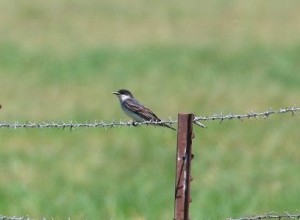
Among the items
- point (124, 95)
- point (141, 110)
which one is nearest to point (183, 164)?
point (141, 110)

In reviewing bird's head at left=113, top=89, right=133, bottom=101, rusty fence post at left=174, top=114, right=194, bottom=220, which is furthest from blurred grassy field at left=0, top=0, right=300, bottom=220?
rusty fence post at left=174, top=114, right=194, bottom=220

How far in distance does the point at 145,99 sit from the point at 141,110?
9.91m

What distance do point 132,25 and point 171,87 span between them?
29.8 ft

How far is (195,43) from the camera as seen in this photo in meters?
26.8

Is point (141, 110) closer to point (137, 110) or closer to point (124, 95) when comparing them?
point (137, 110)

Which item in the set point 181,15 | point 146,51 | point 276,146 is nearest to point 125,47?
point 146,51

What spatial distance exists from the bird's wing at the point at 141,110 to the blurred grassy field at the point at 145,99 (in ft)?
5.99

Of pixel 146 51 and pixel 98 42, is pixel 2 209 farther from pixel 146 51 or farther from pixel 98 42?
pixel 98 42

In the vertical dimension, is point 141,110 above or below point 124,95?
below

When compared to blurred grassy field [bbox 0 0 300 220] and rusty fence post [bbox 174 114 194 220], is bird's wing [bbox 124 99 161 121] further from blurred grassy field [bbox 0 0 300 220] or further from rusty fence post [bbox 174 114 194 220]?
rusty fence post [bbox 174 114 194 220]

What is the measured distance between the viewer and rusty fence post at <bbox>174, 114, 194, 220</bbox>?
6445mm

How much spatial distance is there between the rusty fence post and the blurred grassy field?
14.8 feet

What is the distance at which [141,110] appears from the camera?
9.30 meters

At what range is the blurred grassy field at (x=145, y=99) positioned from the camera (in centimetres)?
1219
